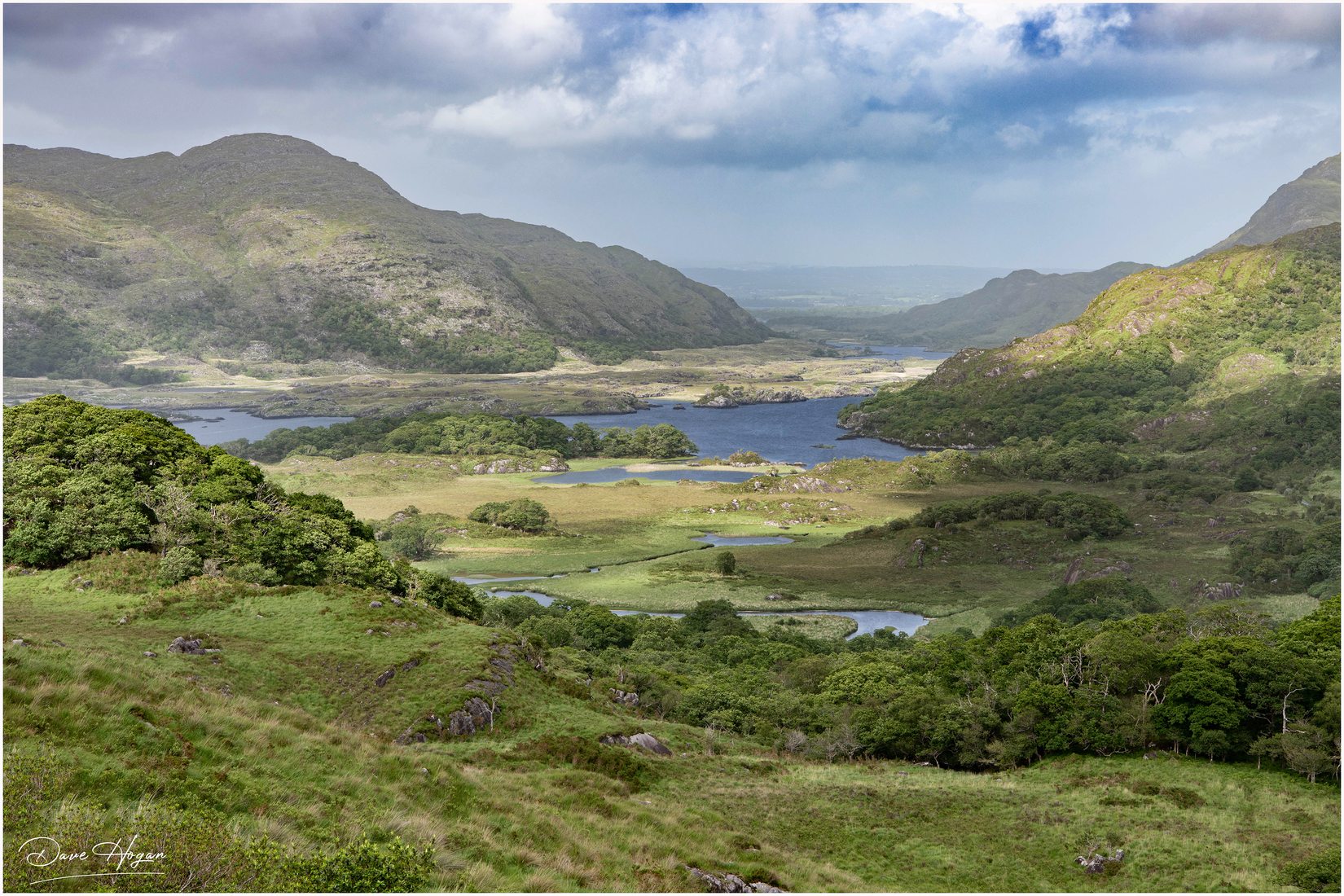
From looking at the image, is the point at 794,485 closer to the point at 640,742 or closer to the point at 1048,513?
the point at 1048,513

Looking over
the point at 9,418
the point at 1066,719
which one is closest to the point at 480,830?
the point at 1066,719

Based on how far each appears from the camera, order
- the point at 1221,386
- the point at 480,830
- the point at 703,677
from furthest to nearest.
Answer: the point at 1221,386 < the point at 703,677 < the point at 480,830

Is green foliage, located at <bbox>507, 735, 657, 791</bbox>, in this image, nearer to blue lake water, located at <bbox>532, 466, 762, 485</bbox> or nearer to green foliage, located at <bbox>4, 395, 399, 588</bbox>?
green foliage, located at <bbox>4, 395, 399, 588</bbox>

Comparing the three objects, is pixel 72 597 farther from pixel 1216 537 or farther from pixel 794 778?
pixel 1216 537

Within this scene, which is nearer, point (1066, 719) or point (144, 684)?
point (144, 684)

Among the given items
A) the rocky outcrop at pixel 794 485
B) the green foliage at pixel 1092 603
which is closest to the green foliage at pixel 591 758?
the green foliage at pixel 1092 603

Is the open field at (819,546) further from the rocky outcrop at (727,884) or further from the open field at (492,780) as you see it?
the rocky outcrop at (727,884)
